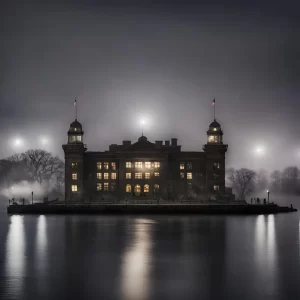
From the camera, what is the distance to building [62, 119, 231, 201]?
11469 centimetres

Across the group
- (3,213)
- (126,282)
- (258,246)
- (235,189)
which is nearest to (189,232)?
(258,246)

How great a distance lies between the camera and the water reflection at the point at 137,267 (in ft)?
134

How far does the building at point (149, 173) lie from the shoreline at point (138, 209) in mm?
14141

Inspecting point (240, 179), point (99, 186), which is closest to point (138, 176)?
point (99, 186)

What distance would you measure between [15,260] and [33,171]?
95395 mm

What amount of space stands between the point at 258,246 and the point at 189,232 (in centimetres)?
1209

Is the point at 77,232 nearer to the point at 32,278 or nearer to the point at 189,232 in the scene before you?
the point at 189,232

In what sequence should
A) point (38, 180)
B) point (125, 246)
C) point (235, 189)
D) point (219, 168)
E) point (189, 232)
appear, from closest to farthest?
point (125, 246), point (189, 232), point (219, 168), point (38, 180), point (235, 189)

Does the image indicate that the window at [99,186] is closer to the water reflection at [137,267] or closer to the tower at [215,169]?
the tower at [215,169]

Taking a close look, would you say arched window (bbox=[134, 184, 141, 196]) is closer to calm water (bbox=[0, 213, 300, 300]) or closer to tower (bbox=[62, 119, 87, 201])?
tower (bbox=[62, 119, 87, 201])

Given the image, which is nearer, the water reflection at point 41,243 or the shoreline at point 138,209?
the water reflection at point 41,243

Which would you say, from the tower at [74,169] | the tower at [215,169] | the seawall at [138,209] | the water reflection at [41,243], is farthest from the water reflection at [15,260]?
the tower at [215,169]

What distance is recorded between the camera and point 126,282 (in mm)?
43938

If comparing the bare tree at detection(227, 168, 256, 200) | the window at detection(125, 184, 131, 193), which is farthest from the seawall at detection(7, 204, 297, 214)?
the bare tree at detection(227, 168, 256, 200)
